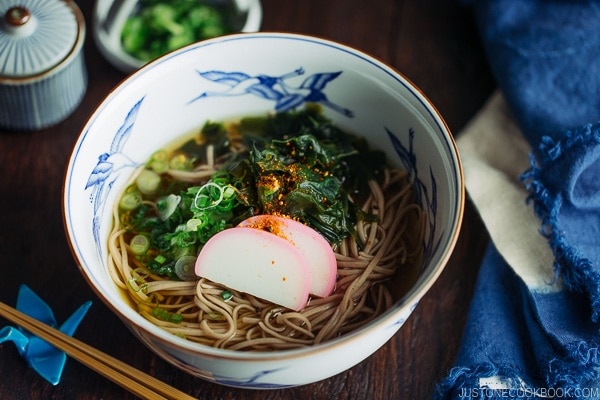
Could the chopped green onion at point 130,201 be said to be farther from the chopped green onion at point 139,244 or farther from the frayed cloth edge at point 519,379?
the frayed cloth edge at point 519,379

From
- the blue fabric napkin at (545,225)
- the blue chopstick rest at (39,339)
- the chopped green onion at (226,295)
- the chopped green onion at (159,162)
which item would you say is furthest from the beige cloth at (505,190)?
the blue chopstick rest at (39,339)

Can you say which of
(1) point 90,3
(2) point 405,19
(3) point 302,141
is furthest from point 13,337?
(2) point 405,19

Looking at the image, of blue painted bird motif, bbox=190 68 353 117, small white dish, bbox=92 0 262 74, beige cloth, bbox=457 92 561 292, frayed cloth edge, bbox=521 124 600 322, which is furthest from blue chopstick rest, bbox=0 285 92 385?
frayed cloth edge, bbox=521 124 600 322

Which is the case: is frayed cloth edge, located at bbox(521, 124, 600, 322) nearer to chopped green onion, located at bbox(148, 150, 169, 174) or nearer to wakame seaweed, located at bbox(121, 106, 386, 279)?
wakame seaweed, located at bbox(121, 106, 386, 279)

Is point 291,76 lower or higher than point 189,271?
higher

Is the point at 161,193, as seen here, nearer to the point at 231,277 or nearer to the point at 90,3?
the point at 231,277

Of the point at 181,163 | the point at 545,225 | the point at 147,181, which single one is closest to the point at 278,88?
the point at 181,163

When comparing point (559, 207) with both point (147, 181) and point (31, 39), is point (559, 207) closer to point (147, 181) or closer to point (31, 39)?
point (147, 181)
